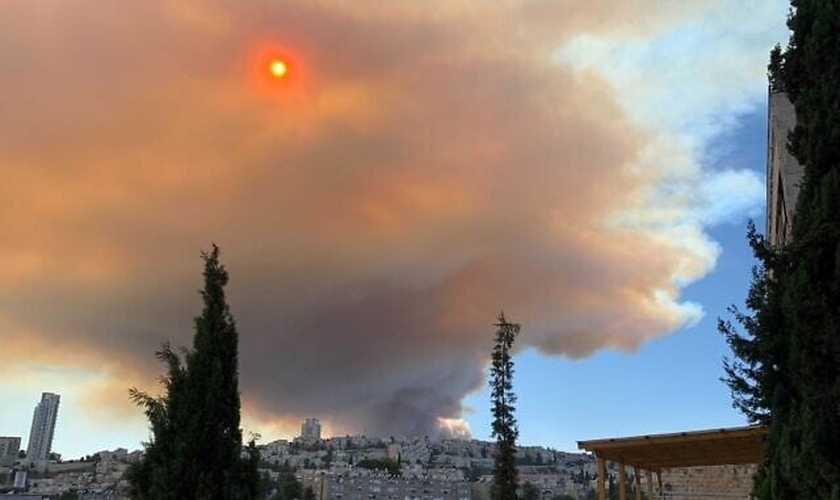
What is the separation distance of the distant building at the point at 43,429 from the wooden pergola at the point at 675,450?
472ft

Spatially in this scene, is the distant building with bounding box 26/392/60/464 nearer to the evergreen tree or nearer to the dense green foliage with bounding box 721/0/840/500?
the evergreen tree

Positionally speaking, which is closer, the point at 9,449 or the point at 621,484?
the point at 621,484

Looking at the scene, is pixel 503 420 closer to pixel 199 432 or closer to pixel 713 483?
pixel 713 483

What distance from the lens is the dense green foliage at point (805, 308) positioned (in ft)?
23.2

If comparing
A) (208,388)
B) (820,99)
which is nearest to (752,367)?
(820,99)

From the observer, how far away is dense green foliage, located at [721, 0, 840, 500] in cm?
707

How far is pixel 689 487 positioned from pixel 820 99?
16.4 m

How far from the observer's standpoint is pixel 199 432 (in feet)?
29.5

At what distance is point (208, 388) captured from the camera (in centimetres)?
921

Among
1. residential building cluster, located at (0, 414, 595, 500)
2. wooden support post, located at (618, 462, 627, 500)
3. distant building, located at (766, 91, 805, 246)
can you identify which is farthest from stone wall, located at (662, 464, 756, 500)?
residential building cluster, located at (0, 414, 595, 500)

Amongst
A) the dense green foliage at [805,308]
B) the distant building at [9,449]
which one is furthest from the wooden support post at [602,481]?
the distant building at [9,449]

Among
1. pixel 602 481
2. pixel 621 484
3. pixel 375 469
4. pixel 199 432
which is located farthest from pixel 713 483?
pixel 375 469

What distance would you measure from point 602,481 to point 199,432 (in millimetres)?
9517

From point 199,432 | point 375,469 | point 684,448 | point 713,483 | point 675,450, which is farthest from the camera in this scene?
point 375,469
